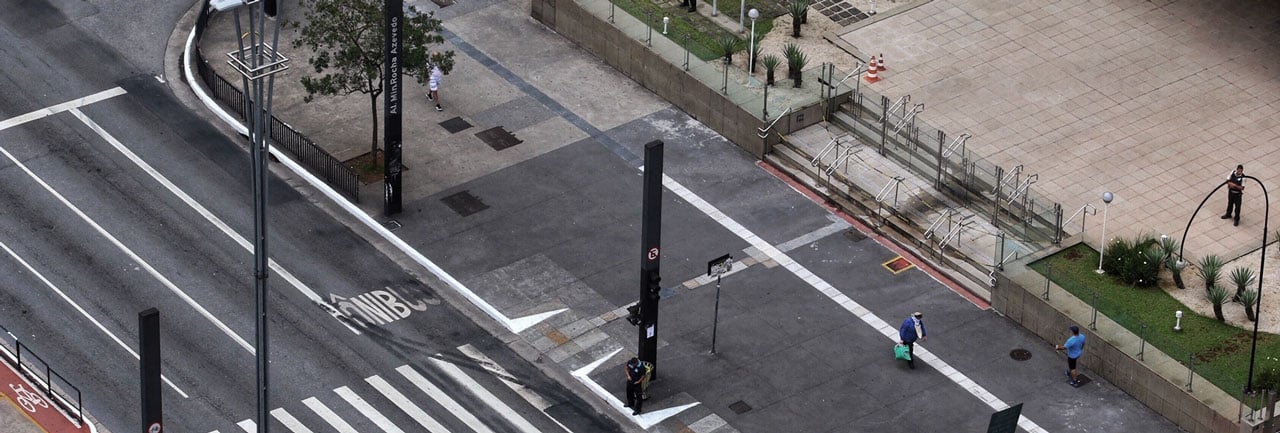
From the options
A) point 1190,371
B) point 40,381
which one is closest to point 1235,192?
point 1190,371

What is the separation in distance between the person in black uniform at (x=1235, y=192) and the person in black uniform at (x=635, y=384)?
15579mm

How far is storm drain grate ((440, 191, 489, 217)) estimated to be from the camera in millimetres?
55938

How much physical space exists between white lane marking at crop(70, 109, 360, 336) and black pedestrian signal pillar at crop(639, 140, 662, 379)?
23.2 feet

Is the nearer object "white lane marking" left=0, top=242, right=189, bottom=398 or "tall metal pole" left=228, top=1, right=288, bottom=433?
"tall metal pole" left=228, top=1, right=288, bottom=433

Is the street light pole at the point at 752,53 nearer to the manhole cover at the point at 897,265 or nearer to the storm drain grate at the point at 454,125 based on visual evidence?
the storm drain grate at the point at 454,125

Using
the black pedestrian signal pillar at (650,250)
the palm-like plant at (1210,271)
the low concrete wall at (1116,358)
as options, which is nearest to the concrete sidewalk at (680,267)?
the low concrete wall at (1116,358)

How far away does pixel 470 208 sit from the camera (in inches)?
2207

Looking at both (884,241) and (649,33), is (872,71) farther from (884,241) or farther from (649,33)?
(884,241)

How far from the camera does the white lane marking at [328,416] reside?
47656 millimetres

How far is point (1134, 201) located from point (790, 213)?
8482 millimetres

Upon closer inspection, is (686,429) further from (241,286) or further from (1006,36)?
(1006,36)

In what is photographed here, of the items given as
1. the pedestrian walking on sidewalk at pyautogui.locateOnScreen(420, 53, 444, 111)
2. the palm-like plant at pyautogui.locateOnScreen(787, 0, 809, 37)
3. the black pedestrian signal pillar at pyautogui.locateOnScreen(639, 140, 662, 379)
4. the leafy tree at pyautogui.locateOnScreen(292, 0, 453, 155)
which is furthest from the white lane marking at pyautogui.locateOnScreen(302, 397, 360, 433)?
the palm-like plant at pyautogui.locateOnScreen(787, 0, 809, 37)

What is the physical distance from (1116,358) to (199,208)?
22.4 m

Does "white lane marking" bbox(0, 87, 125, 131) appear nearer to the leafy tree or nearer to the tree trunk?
the leafy tree
